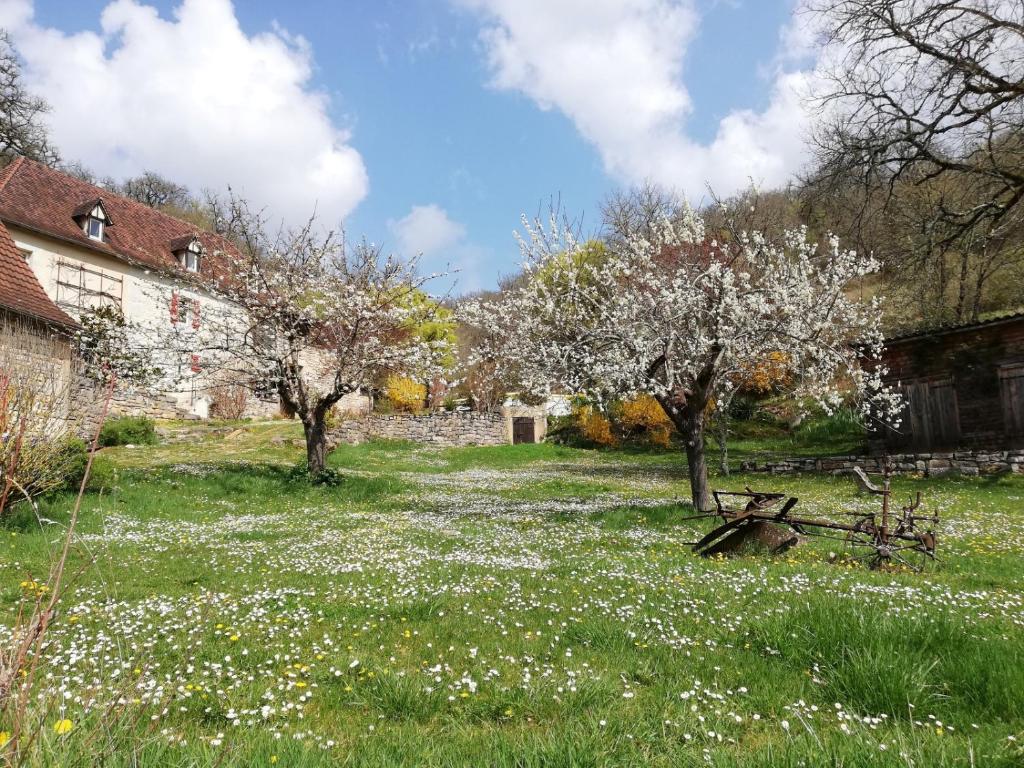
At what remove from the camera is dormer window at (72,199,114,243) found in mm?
34062

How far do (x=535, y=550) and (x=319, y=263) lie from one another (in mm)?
15378

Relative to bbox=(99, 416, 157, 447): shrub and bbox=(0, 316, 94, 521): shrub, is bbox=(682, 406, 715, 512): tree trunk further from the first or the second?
bbox=(99, 416, 157, 447): shrub

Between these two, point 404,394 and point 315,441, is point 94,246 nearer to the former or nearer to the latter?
point 404,394

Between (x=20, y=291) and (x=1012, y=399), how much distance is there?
35.3 metres

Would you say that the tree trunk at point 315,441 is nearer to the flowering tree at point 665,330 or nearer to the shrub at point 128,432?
the flowering tree at point 665,330

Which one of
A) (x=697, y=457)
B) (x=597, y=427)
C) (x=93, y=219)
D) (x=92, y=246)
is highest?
(x=93, y=219)

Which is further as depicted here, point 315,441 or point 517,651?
point 315,441

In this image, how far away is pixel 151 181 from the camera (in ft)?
194

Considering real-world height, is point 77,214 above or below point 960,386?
above

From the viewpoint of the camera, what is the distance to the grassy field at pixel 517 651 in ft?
11.0

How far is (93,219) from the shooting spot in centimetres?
3478

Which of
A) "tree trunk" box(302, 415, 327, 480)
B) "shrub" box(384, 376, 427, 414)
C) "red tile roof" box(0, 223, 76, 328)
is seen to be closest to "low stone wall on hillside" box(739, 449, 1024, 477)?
"tree trunk" box(302, 415, 327, 480)

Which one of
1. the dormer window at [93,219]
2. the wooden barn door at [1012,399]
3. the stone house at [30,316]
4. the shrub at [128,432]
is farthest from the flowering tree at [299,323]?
the wooden barn door at [1012,399]

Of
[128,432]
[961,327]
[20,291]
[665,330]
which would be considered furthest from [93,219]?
[961,327]
